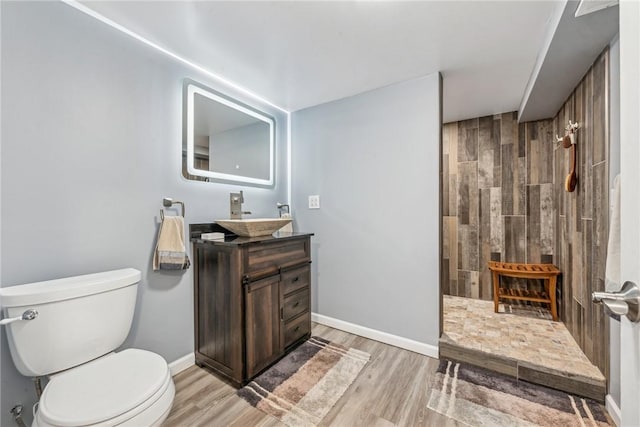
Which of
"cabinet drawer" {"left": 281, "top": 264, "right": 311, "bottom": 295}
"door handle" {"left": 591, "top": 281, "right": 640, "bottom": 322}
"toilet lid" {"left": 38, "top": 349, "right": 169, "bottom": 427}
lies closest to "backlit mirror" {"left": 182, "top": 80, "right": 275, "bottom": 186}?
"cabinet drawer" {"left": 281, "top": 264, "right": 311, "bottom": 295}

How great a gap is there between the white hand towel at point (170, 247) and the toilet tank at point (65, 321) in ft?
1.03

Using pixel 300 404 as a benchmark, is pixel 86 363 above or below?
above

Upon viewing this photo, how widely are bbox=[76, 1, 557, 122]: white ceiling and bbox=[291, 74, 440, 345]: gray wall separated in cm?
29

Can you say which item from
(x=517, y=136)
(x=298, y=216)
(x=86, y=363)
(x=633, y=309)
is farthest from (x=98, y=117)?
(x=517, y=136)

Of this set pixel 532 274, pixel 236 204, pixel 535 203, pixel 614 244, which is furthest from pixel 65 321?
pixel 535 203

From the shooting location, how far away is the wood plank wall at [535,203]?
1.70 m

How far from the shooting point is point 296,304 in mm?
2170

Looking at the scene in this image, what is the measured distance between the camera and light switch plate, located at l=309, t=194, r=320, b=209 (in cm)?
269

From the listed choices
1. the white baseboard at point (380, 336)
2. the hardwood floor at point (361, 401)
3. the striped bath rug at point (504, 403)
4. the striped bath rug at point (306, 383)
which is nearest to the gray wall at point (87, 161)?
the hardwood floor at point (361, 401)

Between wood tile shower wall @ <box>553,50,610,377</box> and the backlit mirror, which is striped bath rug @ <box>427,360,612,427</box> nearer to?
wood tile shower wall @ <box>553,50,610,377</box>

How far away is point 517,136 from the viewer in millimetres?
2887

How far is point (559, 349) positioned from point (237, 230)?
248 cm

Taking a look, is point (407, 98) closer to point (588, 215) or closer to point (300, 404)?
point (588, 215)

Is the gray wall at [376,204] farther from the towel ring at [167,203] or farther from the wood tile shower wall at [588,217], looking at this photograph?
the towel ring at [167,203]
